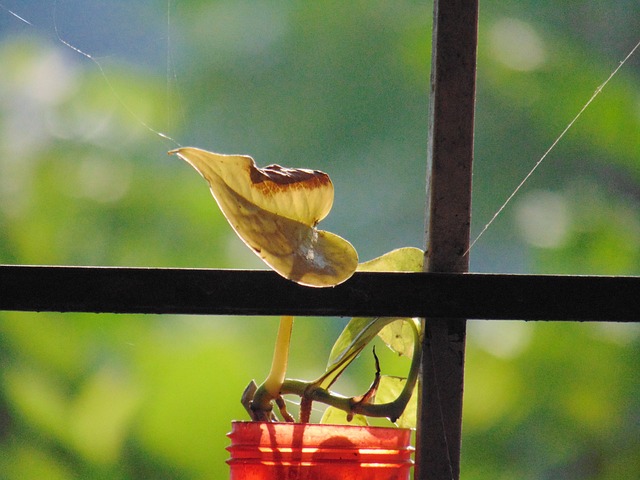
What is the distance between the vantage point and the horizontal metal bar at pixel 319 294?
29 centimetres

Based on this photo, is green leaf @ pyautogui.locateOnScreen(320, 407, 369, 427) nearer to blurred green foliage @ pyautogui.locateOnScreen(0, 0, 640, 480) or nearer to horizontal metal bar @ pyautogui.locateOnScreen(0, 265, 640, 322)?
horizontal metal bar @ pyautogui.locateOnScreen(0, 265, 640, 322)

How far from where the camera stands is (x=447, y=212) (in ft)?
1.07

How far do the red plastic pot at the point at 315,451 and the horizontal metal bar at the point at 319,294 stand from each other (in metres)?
0.05

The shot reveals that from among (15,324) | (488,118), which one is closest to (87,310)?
(15,324)

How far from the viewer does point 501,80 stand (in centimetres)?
129

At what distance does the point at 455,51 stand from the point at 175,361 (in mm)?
800

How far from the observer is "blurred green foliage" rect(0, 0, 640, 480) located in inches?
40.3

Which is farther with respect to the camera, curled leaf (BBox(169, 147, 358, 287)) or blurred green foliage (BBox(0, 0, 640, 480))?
blurred green foliage (BBox(0, 0, 640, 480))

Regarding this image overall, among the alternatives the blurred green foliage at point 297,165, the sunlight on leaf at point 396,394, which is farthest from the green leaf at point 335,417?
the blurred green foliage at point 297,165

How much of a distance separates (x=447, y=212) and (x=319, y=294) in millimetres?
76

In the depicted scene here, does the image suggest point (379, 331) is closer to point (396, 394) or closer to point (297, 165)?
point (396, 394)

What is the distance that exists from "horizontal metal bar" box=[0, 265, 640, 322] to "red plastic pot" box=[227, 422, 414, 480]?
50 mm

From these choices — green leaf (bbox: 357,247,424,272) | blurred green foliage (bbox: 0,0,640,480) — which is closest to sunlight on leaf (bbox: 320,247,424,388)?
green leaf (bbox: 357,247,424,272)

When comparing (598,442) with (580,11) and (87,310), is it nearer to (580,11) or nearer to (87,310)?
(580,11)
